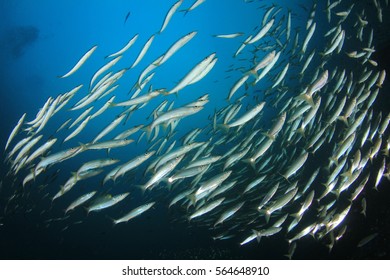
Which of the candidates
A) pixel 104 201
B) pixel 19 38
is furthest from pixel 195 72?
pixel 19 38

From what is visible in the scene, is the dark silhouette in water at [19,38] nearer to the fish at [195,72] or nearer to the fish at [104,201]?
the fish at [104,201]

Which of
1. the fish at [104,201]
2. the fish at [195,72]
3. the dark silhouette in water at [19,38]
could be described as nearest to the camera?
the fish at [195,72]

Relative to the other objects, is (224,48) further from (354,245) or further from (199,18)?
(354,245)

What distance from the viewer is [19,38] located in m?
27.6

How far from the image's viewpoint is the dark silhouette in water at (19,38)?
85.4 ft

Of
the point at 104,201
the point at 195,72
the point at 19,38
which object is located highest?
the point at 19,38

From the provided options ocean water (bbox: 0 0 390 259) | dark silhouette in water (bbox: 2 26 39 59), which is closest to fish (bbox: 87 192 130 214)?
ocean water (bbox: 0 0 390 259)

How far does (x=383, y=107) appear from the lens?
12.0 meters

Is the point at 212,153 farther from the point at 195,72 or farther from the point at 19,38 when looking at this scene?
the point at 19,38

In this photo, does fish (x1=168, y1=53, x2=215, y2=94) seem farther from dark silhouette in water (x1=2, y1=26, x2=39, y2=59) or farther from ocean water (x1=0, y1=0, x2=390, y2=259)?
dark silhouette in water (x1=2, y1=26, x2=39, y2=59)

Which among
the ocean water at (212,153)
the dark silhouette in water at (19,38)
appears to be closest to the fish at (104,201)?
the ocean water at (212,153)

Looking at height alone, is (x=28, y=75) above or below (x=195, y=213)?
above

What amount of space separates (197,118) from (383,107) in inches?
1964
